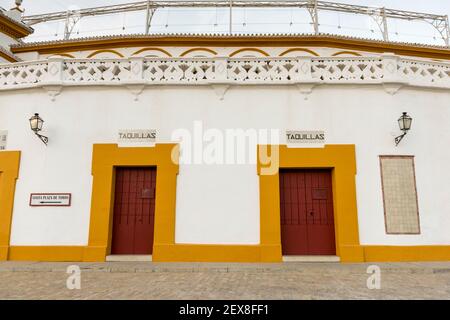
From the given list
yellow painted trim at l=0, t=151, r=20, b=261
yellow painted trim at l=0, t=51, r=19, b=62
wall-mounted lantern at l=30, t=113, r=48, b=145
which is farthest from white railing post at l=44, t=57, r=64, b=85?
yellow painted trim at l=0, t=51, r=19, b=62

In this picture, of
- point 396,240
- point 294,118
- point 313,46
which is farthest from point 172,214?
point 313,46

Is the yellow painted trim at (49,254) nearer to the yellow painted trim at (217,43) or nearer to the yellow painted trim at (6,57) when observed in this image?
the yellow painted trim at (6,57)

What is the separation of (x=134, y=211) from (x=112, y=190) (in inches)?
31.1

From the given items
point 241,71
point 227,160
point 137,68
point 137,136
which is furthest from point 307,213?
point 137,68

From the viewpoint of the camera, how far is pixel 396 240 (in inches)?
344

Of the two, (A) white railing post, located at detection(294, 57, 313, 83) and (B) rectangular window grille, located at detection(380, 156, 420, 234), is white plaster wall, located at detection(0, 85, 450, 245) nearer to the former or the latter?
(B) rectangular window grille, located at detection(380, 156, 420, 234)

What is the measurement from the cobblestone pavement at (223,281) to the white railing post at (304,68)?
4749 millimetres

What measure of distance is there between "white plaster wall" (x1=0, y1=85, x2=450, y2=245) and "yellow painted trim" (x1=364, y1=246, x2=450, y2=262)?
0.19 meters

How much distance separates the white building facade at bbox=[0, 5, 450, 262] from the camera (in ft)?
29.1

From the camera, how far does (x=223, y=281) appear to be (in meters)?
6.56

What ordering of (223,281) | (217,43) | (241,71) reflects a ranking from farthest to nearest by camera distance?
(217,43) → (241,71) → (223,281)

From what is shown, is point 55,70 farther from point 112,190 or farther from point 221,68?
point 221,68

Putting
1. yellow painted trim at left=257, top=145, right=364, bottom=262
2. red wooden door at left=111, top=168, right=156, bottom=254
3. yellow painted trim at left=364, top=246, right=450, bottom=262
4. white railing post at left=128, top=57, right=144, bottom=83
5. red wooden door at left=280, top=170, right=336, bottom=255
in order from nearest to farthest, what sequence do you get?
yellow painted trim at left=364, top=246, right=450, bottom=262
yellow painted trim at left=257, top=145, right=364, bottom=262
red wooden door at left=280, top=170, right=336, bottom=255
red wooden door at left=111, top=168, right=156, bottom=254
white railing post at left=128, top=57, right=144, bottom=83

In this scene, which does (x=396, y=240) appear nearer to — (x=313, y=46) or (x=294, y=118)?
(x=294, y=118)
